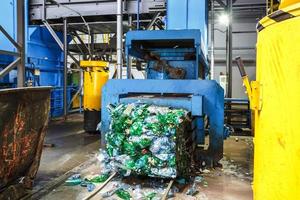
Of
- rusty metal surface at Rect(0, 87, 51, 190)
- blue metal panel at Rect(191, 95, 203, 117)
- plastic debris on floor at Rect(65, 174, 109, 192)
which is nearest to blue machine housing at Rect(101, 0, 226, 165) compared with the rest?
blue metal panel at Rect(191, 95, 203, 117)

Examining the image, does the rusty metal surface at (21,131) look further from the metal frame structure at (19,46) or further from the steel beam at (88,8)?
the steel beam at (88,8)

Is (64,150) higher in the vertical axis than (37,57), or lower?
lower

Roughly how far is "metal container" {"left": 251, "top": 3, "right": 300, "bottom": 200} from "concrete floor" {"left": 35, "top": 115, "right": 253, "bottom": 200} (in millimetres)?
1669

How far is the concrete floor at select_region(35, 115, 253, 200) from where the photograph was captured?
317cm

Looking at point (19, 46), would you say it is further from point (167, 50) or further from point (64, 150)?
point (167, 50)

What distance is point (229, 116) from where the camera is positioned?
23.2ft

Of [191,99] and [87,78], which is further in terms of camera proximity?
[87,78]

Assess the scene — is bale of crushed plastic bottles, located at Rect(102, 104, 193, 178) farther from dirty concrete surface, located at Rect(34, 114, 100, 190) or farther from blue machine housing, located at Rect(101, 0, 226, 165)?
dirty concrete surface, located at Rect(34, 114, 100, 190)

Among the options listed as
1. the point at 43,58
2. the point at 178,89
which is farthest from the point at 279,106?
the point at 43,58

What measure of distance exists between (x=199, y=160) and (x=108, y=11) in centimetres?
513

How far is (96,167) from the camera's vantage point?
408 cm

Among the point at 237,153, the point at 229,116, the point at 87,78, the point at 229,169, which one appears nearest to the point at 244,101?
the point at 229,116

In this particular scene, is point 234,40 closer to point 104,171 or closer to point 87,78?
point 87,78

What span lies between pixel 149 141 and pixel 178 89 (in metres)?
0.91
